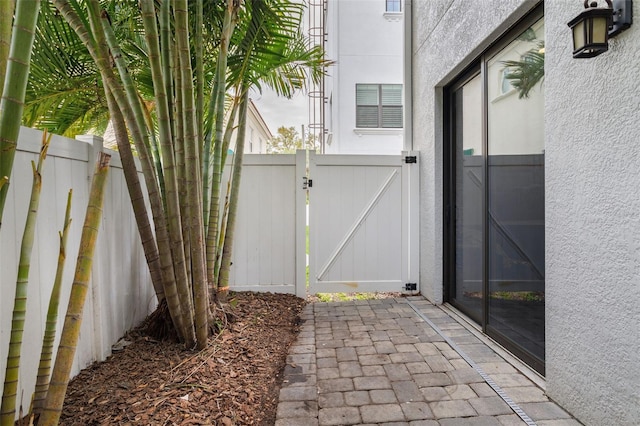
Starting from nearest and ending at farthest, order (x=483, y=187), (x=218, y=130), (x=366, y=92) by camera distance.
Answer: (x=218, y=130) < (x=483, y=187) < (x=366, y=92)

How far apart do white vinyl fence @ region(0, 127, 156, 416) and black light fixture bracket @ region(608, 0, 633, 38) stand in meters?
2.67

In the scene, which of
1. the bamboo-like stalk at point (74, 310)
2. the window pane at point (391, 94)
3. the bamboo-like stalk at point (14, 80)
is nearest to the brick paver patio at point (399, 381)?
the bamboo-like stalk at point (74, 310)

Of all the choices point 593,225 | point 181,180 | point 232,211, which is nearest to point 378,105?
point 232,211

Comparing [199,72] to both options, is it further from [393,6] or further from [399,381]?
[393,6]

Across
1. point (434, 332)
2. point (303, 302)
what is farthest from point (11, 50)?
point (303, 302)

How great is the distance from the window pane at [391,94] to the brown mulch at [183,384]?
23.7 feet

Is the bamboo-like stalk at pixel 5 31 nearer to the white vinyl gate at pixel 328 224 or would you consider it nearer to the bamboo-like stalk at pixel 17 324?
the bamboo-like stalk at pixel 17 324

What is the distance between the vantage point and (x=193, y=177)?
87.7 inches

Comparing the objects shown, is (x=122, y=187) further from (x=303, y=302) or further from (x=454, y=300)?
(x=454, y=300)

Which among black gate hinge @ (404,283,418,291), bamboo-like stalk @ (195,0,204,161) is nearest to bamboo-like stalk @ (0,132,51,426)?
bamboo-like stalk @ (195,0,204,161)

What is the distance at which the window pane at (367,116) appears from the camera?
8.84 meters

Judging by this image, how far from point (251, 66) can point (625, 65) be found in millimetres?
2579

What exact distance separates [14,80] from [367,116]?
27.3 ft

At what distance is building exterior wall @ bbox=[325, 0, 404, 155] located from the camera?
8484 millimetres
